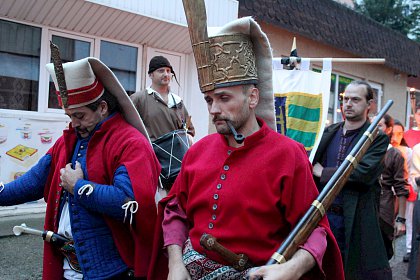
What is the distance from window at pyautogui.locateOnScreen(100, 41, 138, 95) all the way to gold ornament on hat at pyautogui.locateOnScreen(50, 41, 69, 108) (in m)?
4.82

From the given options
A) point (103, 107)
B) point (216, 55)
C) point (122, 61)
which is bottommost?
point (103, 107)

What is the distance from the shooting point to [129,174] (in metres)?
2.36

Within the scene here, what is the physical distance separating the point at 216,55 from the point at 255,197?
0.64m

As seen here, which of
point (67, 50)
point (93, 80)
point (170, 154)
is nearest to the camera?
point (93, 80)

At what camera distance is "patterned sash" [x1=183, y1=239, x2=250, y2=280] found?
1.91m

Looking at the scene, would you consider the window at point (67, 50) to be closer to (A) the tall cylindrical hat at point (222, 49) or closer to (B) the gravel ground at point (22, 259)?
(B) the gravel ground at point (22, 259)

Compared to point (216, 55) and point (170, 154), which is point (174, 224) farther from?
point (170, 154)

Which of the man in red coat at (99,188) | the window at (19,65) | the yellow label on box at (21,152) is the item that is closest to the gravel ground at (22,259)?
the yellow label on box at (21,152)

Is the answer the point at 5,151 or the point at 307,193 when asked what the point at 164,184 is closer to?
the point at 307,193

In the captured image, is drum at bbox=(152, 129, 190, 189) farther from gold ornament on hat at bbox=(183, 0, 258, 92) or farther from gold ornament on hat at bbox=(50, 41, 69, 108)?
gold ornament on hat at bbox=(183, 0, 258, 92)

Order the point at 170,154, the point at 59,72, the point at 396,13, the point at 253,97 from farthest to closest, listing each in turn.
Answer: the point at 396,13 < the point at 170,154 < the point at 59,72 < the point at 253,97

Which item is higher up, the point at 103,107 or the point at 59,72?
the point at 59,72

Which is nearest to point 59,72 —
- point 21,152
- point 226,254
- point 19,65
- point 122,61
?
point 226,254

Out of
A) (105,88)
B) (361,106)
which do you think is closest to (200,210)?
(105,88)
